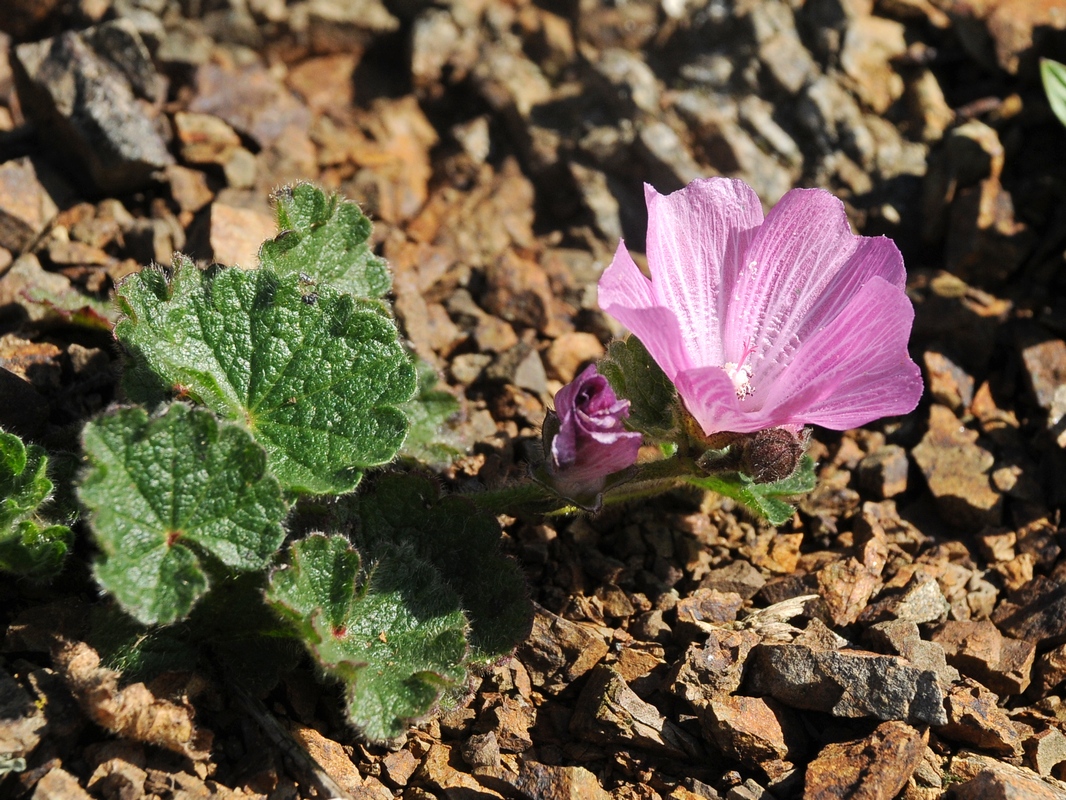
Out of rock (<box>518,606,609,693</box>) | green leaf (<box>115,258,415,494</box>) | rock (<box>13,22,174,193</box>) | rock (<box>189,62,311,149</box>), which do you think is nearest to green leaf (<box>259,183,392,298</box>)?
green leaf (<box>115,258,415,494</box>)

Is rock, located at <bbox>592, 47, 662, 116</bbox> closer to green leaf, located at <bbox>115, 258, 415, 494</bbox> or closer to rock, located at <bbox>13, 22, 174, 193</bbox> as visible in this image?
rock, located at <bbox>13, 22, 174, 193</bbox>

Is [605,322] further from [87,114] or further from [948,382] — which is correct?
[87,114]

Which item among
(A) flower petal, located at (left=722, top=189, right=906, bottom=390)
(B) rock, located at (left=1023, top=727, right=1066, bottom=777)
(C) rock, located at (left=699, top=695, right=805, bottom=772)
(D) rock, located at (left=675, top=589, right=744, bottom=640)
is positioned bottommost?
(B) rock, located at (left=1023, top=727, right=1066, bottom=777)

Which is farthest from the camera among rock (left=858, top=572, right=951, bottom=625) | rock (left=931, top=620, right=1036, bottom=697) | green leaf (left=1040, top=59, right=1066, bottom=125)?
green leaf (left=1040, top=59, right=1066, bottom=125)

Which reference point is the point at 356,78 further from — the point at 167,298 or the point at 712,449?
the point at 712,449

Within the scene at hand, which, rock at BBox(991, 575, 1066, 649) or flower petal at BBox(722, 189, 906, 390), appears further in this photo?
rock at BBox(991, 575, 1066, 649)
